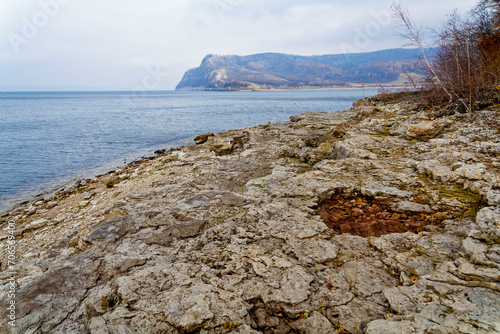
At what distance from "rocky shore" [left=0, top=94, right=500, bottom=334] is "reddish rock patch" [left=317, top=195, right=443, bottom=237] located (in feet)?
0.13

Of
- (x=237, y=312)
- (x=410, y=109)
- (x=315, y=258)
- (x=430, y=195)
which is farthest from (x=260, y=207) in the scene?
(x=410, y=109)

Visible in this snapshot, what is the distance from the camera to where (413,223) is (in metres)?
5.54

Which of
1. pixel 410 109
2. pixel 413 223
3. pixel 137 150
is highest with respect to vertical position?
pixel 410 109

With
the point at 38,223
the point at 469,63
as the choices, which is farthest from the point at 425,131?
the point at 38,223

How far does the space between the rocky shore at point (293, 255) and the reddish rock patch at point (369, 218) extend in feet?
0.13

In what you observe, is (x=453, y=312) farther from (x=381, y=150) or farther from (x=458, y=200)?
(x=381, y=150)

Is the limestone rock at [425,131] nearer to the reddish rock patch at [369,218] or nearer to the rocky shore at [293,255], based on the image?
the rocky shore at [293,255]

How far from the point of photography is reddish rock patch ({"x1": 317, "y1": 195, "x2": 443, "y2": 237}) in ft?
18.0

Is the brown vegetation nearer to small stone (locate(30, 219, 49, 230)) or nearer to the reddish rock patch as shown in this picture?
the reddish rock patch

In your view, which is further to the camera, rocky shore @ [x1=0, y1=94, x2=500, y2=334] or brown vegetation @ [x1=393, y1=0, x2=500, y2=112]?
brown vegetation @ [x1=393, y1=0, x2=500, y2=112]

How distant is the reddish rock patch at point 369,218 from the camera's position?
5477 millimetres

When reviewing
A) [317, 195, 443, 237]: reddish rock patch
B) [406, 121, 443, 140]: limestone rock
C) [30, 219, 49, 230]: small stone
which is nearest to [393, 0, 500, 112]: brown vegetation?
[406, 121, 443, 140]: limestone rock

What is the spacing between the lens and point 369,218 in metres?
5.95

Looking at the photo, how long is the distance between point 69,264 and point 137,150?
21.2 metres
